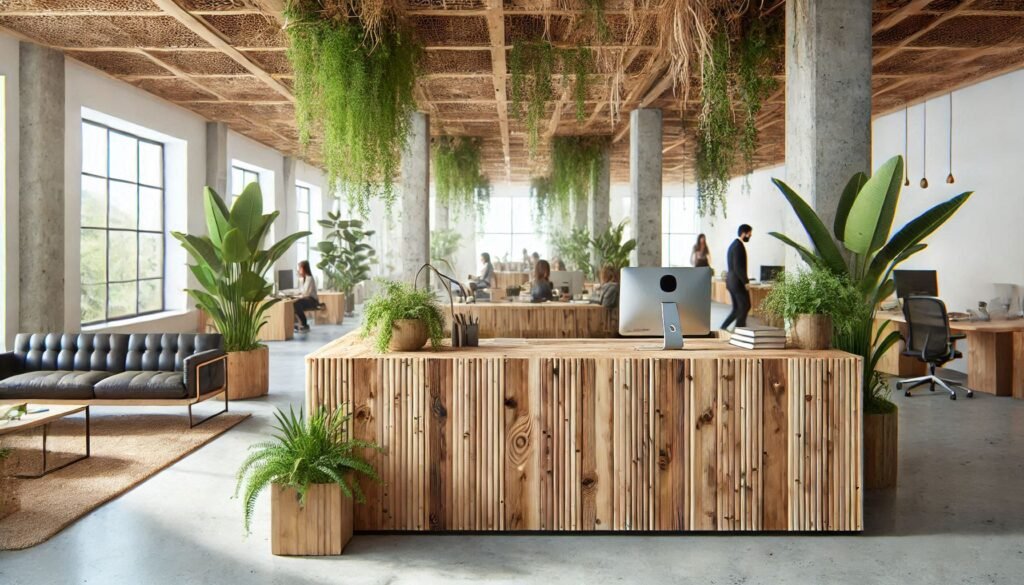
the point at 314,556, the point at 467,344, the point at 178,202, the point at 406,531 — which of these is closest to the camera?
the point at 314,556

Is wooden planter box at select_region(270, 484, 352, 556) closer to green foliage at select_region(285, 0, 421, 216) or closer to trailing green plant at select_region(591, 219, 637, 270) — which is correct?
green foliage at select_region(285, 0, 421, 216)

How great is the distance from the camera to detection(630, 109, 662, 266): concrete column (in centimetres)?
1083

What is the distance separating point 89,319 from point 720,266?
17194 mm

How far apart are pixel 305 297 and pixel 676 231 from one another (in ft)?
49.3

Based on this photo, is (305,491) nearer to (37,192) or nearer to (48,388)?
(48,388)

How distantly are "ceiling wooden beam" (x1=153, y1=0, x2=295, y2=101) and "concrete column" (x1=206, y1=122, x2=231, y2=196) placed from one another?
329cm

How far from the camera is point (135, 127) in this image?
10.2 m

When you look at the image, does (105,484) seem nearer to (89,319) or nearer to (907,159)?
(89,319)

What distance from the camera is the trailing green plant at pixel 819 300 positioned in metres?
4.30

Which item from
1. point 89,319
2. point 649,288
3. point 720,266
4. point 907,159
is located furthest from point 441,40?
point 720,266

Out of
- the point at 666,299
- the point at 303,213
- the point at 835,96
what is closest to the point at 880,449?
the point at 666,299

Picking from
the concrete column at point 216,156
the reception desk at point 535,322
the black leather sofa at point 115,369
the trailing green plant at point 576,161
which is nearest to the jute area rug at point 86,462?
the black leather sofa at point 115,369

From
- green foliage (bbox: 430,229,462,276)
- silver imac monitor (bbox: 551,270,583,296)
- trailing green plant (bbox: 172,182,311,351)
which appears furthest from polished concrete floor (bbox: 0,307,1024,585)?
green foliage (bbox: 430,229,462,276)

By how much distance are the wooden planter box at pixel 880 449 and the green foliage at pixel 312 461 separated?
2871mm
